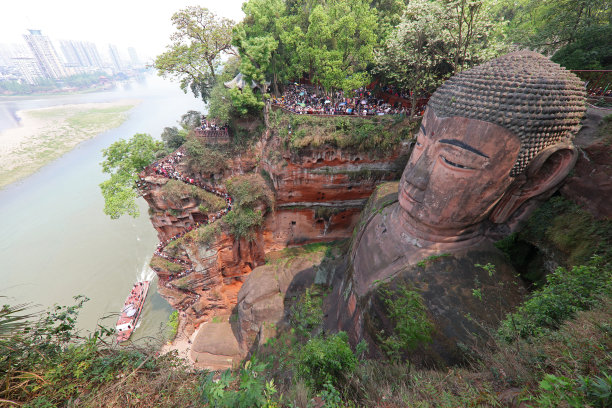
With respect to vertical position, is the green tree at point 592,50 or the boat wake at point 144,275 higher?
the green tree at point 592,50

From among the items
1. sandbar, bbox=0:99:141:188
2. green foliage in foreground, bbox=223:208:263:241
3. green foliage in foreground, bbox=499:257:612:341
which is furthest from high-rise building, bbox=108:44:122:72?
green foliage in foreground, bbox=499:257:612:341

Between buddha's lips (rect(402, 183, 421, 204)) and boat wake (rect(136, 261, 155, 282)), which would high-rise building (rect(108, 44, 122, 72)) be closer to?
boat wake (rect(136, 261, 155, 282))

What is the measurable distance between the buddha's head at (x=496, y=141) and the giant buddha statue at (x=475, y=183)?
0.02 meters

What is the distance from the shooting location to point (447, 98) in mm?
5684

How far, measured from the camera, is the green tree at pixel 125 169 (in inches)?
583

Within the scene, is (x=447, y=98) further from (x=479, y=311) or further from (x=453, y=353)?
(x=453, y=353)

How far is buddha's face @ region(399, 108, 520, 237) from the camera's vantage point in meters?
5.23

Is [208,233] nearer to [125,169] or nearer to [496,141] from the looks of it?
[125,169]

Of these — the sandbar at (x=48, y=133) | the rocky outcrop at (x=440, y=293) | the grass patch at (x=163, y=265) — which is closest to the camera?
the rocky outcrop at (x=440, y=293)

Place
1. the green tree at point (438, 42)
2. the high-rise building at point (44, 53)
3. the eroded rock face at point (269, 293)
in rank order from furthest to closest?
the high-rise building at point (44, 53) < the eroded rock face at point (269, 293) < the green tree at point (438, 42)

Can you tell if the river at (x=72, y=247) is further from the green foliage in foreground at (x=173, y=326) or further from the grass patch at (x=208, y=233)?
the grass patch at (x=208, y=233)

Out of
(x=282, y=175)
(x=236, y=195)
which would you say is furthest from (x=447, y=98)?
(x=236, y=195)

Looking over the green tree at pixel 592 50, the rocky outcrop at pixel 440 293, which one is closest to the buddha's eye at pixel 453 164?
the rocky outcrop at pixel 440 293

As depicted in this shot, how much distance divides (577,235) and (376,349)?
507 cm
